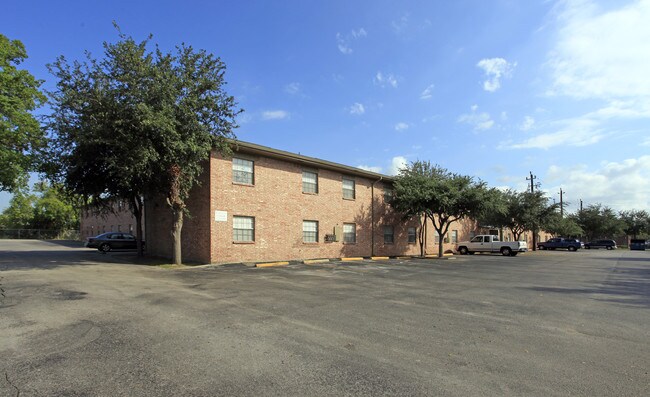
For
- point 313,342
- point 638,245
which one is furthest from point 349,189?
point 638,245

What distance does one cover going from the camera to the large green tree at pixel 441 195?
91.5 ft

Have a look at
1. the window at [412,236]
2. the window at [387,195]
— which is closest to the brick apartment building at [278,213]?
the window at [387,195]

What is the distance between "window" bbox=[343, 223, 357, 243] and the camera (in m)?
26.5

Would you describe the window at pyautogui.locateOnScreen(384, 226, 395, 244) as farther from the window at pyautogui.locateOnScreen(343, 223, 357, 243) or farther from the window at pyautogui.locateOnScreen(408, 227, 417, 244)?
the window at pyautogui.locateOnScreen(343, 223, 357, 243)

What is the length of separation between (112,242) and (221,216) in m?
17.1

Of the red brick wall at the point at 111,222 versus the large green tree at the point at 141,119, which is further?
the red brick wall at the point at 111,222

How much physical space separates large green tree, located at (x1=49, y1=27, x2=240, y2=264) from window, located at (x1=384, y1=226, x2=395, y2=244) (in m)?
16.1

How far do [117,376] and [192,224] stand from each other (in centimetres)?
1665

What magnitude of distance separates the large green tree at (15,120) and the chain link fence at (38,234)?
43.1 metres

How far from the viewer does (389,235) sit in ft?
100.0

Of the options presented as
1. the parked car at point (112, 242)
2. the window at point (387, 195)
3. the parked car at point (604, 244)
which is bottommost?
the parked car at point (604, 244)

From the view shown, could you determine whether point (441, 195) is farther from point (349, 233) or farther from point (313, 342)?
point (313, 342)

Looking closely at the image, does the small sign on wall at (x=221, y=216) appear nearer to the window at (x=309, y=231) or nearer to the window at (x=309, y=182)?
the window at (x=309, y=231)

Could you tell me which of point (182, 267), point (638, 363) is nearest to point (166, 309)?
point (638, 363)
